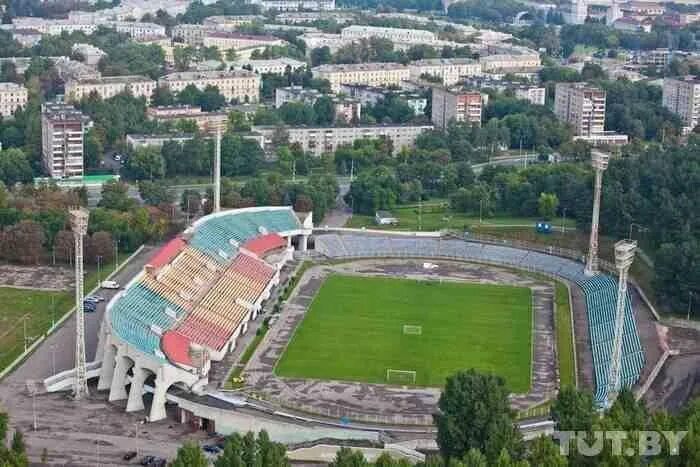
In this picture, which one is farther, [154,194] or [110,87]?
[110,87]

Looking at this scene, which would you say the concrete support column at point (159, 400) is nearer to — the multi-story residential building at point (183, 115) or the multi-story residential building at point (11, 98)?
the multi-story residential building at point (183, 115)

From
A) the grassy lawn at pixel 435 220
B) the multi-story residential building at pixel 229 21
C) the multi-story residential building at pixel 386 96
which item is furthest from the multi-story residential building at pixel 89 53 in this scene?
the grassy lawn at pixel 435 220


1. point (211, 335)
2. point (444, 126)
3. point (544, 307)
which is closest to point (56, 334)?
point (211, 335)

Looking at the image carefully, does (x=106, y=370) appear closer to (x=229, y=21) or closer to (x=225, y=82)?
(x=225, y=82)

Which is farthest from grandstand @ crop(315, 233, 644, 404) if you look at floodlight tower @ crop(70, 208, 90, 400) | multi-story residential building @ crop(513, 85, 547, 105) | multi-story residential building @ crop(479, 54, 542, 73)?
multi-story residential building @ crop(479, 54, 542, 73)

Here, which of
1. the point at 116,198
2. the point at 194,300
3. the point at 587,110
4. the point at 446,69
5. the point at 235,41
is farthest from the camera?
the point at 235,41

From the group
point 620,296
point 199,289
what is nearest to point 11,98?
point 199,289
